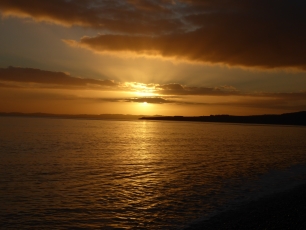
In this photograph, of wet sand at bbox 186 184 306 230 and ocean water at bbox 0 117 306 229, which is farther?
ocean water at bbox 0 117 306 229

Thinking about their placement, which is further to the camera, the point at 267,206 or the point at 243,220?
the point at 267,206

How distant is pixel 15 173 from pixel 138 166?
12.3 metres

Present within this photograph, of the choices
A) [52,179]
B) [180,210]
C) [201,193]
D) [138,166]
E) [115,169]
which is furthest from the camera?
[138,166]

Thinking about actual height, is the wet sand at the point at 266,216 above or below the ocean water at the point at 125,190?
above

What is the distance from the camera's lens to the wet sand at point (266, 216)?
47.6ft

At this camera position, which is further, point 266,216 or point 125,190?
point 125,190

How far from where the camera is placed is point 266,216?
52.5 ft

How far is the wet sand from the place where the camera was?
14500 millimetres

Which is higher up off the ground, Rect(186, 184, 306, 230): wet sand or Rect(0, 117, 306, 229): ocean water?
Rect(186, 184, 306, 230): wet sand

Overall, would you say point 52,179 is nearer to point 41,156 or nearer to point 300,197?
point 41,156

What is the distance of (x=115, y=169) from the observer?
31.0 metres

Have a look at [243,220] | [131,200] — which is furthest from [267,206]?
[131,200]

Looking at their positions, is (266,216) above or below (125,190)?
above

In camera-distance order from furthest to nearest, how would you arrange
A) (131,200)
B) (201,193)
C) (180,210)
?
1. (201,193)
2. (131,200)
3. (180,210)
